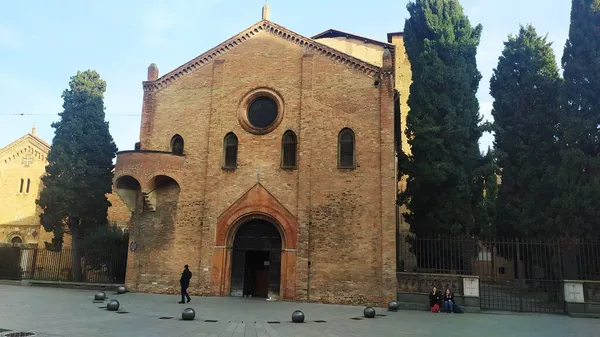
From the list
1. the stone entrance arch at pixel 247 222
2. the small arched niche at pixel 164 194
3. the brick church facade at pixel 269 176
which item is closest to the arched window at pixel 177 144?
the brick church facade at pixel 269 176

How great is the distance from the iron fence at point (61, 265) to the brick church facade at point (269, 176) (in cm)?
498

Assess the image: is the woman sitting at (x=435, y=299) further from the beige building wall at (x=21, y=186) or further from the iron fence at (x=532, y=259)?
the beige building wall at (x=21, y=186)

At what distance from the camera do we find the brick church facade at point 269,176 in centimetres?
1697

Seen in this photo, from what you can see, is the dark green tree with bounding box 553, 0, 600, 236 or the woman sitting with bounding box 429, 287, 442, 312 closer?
the woman sitting with bounding box 429, 287, 442, 312

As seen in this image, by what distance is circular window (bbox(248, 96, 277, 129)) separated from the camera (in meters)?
19.2

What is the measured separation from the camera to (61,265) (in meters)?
24.9

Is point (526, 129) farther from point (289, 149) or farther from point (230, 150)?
point (230, 150)

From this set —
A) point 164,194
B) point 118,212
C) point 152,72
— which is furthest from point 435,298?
point 118,212

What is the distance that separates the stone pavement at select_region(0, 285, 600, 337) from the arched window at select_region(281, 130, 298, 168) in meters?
5.52

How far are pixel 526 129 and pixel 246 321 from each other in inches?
634

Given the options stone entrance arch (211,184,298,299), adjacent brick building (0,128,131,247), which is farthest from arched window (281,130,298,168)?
adjacent brick building (0,128,131,247)

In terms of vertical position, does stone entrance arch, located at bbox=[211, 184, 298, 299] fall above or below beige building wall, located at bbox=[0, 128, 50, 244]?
below

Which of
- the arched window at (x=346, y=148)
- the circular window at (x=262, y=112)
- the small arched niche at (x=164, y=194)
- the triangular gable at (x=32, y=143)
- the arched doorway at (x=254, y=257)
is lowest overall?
the arched doorway at (x=254, y=257)

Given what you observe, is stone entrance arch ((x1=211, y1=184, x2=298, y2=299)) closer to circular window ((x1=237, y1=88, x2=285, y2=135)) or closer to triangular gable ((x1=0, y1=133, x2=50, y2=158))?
circular window ((x1=237, y1=88, x2=285, y2=135))
